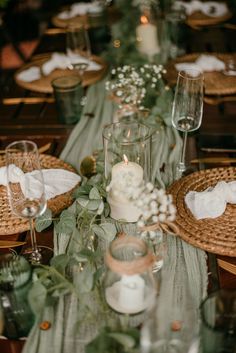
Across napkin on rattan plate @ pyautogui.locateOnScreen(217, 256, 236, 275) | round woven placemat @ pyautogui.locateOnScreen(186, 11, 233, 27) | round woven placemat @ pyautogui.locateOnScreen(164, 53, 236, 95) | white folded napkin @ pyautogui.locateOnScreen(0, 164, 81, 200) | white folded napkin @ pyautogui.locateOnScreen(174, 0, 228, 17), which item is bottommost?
napkin on rattan plate @ pyautogui.locateOnScreen(217, 256, 236, 275)

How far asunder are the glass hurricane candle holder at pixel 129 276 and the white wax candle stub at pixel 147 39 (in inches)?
57.1

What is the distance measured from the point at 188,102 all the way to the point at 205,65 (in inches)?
26.6

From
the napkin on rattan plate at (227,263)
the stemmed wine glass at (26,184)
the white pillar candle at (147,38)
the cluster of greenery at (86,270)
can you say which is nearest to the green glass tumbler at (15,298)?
the cluster of greenery at (86,270)

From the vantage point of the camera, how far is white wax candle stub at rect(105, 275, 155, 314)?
0.97 meters

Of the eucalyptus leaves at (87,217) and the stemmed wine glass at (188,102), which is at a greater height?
the stemmed wine glass at (188,102)

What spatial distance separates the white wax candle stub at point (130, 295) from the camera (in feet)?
3.18

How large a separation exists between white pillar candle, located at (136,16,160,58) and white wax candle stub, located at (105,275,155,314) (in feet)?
4.82

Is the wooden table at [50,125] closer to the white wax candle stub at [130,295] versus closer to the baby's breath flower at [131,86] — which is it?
the baby's breath flower at [131,86]

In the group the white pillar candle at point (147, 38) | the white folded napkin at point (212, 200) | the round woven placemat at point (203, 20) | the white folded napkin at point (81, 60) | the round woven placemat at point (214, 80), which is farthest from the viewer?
the round woven placemat at point (203, 20)

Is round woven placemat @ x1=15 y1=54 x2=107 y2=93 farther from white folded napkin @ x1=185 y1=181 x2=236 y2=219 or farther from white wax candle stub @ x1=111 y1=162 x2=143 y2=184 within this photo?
white folded napkin @ x1=185 y1=181 x2=236 y2=219

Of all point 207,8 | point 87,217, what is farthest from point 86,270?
point 207,8

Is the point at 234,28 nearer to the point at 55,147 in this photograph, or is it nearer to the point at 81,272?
the point at 55,147

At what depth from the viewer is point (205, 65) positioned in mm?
2033

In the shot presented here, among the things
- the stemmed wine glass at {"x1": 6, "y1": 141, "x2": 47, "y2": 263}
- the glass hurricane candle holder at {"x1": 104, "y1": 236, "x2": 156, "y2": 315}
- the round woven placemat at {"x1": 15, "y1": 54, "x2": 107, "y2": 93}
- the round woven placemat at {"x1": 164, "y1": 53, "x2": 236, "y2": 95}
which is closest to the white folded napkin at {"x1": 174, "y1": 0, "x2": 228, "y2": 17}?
the round woven placemat at {"x1": 164, "y1": 53, "x2": 236, "y2": 95}
